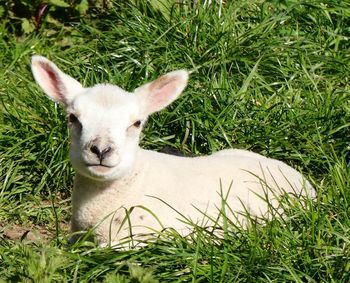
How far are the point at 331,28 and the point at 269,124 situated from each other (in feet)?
5.05

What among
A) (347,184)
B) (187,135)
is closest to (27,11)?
(187,135)

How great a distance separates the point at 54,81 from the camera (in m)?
6.25

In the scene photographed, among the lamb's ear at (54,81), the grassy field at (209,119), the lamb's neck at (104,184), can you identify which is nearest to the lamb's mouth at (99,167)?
the lamb's neck at (104,184)

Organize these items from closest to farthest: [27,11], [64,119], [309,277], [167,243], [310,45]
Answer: [309,277] < [167,243] < [64,119] < [310,45] < [27,11]

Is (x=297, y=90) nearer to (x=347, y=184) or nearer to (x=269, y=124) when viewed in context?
(x=269, y=124)

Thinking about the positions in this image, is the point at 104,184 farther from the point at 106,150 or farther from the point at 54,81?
the point at 54,81

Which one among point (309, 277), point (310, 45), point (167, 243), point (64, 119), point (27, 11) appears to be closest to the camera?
point (309, 277)

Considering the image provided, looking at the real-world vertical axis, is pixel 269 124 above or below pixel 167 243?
below

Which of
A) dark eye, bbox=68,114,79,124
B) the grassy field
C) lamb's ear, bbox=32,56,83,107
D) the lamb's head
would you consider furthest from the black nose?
lamb's ear, bbox=32,56,83,107

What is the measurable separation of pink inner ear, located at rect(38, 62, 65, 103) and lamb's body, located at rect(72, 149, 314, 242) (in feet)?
1.68

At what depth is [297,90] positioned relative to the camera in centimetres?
792

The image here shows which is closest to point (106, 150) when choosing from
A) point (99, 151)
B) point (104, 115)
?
point (99, 151)

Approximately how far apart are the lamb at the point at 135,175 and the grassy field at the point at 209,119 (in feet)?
0.85

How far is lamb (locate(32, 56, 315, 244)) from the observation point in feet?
18.9
